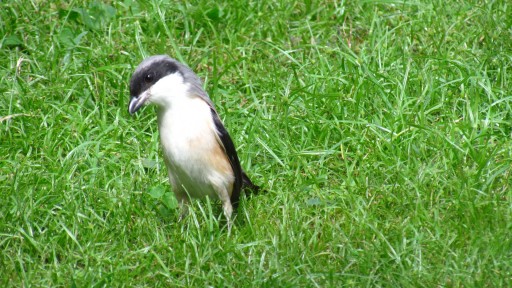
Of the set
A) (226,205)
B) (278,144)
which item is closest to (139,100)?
(226,205)

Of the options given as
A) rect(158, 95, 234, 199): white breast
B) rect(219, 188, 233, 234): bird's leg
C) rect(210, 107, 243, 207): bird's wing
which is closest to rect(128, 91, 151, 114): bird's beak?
rect(158, 95, 234, 199): white breast

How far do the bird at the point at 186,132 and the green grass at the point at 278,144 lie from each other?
21cm

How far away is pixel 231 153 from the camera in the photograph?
245 inches

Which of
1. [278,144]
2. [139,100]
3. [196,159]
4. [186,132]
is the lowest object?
[278,144]

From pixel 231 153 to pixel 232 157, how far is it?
0.10 feet

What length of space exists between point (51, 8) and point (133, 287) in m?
3.78

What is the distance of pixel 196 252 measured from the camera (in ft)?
18.5

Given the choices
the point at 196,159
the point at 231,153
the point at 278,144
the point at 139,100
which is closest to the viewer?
the point at 139,100

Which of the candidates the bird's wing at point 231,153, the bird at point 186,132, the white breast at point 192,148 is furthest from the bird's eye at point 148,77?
the bird's wing at point 231,153

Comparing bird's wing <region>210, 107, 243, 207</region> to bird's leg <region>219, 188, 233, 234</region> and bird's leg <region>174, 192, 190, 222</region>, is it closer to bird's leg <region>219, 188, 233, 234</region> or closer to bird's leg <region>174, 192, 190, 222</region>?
bird's leg <region>219, 188, 233, 234</region>

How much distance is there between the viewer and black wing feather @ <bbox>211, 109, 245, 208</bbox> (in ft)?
20.2

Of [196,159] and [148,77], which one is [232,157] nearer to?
[196,159]

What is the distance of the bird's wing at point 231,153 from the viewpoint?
242 inches

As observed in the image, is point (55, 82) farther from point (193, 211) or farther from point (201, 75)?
point (193, 211)
